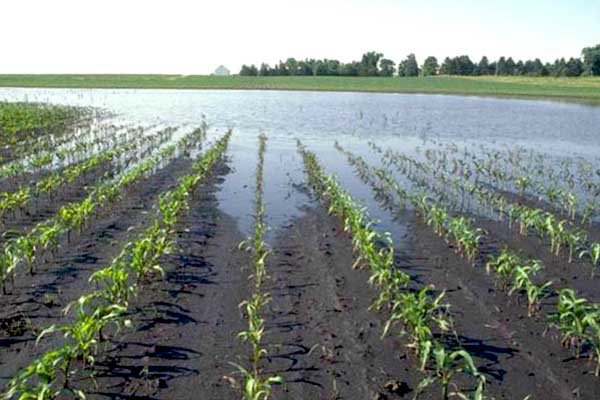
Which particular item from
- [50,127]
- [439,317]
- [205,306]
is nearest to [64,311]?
[205,306]

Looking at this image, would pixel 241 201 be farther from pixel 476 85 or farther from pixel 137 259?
pixel 476 85

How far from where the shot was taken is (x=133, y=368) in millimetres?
5875

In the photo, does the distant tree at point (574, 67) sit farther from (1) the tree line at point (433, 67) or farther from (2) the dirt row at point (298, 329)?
(2) the dirt row at point (298, 329)

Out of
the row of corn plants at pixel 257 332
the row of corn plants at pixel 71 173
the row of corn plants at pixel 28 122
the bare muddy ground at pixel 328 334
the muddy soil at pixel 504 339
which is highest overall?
the row of corn plants at pixel 28 122

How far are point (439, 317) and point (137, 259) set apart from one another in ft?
13.6

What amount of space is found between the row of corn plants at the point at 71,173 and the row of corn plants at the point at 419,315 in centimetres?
658

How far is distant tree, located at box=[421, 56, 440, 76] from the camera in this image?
125m

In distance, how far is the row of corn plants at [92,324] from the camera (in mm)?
5004

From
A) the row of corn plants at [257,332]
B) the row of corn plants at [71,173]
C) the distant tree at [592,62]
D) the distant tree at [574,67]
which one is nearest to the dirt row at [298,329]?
the row of corn plants at [257,332]

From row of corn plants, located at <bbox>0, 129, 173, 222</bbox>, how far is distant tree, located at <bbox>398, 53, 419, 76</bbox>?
342 ft

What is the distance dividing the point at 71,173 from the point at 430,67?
395ft

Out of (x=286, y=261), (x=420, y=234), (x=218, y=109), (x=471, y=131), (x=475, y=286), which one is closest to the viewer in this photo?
(x=475, y=286)

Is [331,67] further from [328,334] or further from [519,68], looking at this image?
[328,334]

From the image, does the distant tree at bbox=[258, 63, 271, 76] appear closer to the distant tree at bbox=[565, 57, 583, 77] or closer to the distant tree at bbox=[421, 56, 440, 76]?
the distant tree at bbox=[421, 56, 440, 76]
